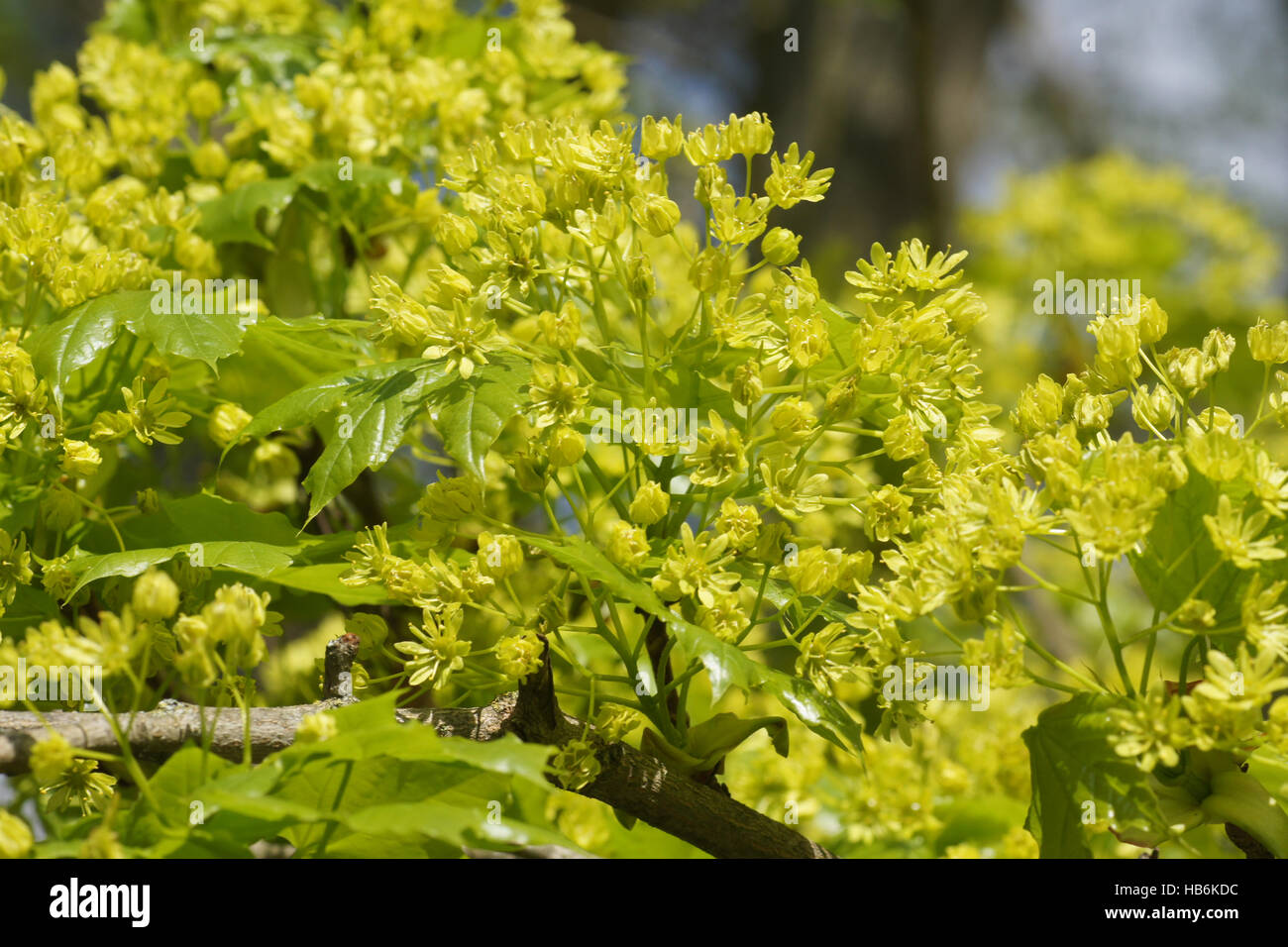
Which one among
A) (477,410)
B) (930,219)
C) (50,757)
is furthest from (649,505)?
(930,219)

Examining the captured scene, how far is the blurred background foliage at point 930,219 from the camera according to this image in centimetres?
181

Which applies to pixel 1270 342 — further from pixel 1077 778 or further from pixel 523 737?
pixel 523 737

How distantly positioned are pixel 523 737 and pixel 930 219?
451cm

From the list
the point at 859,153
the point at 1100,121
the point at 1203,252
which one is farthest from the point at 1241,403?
the point at 1100,121

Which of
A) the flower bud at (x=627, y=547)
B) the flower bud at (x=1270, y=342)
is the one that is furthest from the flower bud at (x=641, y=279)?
the flower bud at (x=1270, y=342)

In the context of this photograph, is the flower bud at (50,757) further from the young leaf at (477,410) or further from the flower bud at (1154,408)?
the flower bud at (1154,408)

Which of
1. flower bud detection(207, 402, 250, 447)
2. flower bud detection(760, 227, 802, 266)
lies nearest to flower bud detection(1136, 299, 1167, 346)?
flower bud detection(760, 227, 802, 266)

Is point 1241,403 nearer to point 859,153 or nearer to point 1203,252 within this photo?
point 1203,252

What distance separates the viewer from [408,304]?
47.4 inches

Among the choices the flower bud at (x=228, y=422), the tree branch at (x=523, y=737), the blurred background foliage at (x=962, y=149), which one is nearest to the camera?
the tree branch at (x=523, y=737)

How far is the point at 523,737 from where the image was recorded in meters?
1.11

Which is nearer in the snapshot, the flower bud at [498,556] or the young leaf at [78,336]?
the flower bud at [498,556]

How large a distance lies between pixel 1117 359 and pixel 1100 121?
10483mm

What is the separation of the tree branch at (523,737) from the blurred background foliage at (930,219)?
0.99 feet
